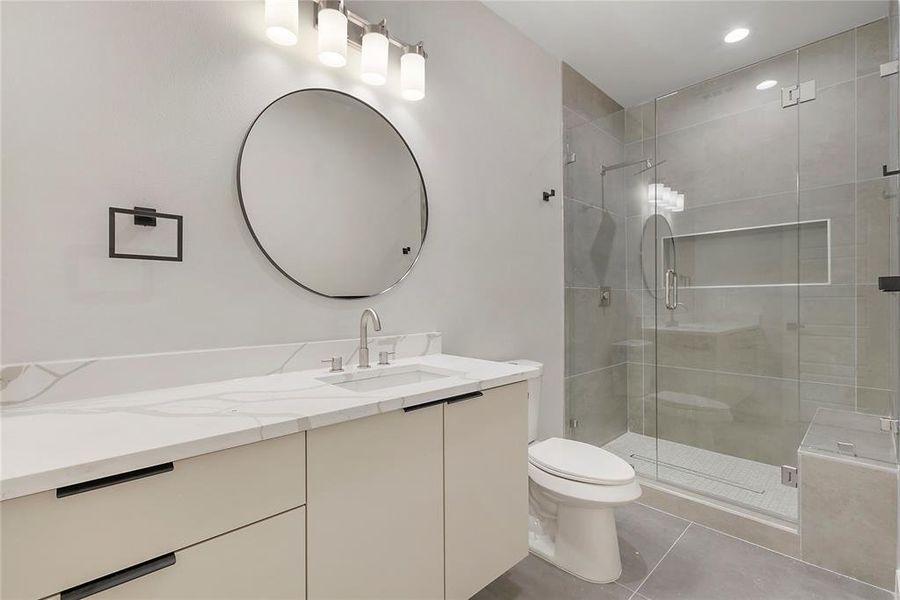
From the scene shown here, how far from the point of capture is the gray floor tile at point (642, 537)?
1676mm

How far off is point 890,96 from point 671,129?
0.92 m

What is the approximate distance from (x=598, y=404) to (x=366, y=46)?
7.94ft

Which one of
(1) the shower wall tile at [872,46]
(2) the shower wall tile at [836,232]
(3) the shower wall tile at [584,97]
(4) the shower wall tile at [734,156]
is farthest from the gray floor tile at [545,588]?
(1) the shower wall tile at [872,46]

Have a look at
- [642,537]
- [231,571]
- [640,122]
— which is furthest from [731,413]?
[231,571]

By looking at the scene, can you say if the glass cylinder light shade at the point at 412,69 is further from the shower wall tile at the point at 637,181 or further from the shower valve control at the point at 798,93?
the shower valve control at the point at 798,93

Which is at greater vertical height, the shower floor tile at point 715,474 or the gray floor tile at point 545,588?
the shower floor tile at point 715,474

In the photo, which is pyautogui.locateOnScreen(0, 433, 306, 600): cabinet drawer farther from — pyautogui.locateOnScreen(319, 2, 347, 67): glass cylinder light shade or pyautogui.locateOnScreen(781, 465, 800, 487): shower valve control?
pyautogui.locateOnScreen(781, 465, 800, 487): shower valve control

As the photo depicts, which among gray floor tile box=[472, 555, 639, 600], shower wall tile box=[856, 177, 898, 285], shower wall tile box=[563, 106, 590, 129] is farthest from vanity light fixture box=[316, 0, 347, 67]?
shower wall tile box=[856, 177, 898, 285]

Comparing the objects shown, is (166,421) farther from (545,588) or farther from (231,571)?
(545,588)

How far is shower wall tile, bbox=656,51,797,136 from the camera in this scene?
215cm

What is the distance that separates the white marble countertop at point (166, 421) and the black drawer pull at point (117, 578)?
0.18 metres

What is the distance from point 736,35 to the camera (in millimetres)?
2250

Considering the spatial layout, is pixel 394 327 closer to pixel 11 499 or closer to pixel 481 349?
pixel 481 349

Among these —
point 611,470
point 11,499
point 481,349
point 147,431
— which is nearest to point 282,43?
point 147,431
